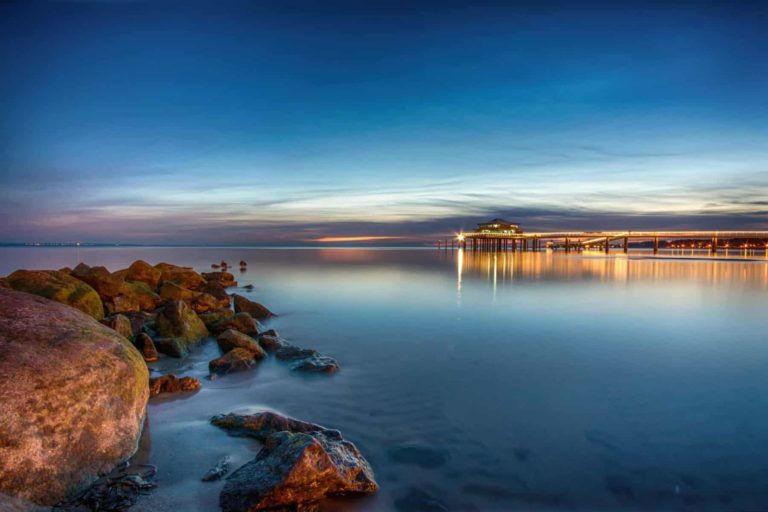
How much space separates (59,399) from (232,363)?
15.2ft

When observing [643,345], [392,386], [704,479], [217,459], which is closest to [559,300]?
[643,345]

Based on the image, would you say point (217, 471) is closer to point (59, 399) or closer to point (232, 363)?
point (59, 399)

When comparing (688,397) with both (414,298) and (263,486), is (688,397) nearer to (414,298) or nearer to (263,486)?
(263,486)

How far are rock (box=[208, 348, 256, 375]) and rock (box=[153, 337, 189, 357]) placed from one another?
133 cm

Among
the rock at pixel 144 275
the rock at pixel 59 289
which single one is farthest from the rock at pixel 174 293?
the rock at pixel 59 289

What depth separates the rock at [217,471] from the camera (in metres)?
4.50

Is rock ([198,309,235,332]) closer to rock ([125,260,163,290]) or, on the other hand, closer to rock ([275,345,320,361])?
rock ([275,345,320,361])

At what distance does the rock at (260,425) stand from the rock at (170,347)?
14.3ft

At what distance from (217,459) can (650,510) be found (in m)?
4.81

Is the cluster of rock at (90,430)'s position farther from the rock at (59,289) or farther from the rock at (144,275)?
the rock at (144,275)

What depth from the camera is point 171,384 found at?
723 centimetres

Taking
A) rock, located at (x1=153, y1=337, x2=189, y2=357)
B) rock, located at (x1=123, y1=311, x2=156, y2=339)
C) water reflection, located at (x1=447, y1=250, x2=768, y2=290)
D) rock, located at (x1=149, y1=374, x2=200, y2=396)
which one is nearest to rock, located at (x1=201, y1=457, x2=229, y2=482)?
rock, located at (x1=149, y1=374, x2=200, y2=396)

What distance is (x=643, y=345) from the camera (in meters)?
11.4

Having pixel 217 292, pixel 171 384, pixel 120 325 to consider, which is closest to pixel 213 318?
pixel 120 325
